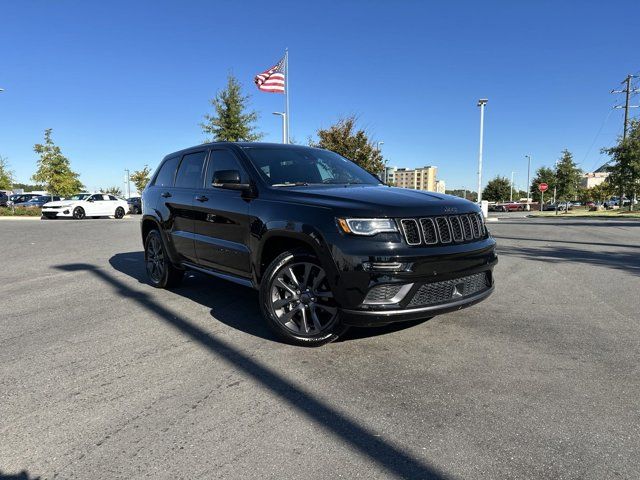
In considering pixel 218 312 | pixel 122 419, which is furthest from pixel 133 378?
pixel 218 312

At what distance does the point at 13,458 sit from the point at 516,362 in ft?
10.8

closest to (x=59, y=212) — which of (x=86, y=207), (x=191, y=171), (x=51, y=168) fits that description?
(x=86, y=207)

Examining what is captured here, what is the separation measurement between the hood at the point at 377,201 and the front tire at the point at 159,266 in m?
2.55

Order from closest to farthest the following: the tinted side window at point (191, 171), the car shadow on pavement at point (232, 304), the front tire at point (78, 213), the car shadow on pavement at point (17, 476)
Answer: the car shadow on pavement at point (17, 476)
the car shadow on pavement at point (232, 304)
the tinted side window at point (191, 171)
the front tire at point (78, 213)

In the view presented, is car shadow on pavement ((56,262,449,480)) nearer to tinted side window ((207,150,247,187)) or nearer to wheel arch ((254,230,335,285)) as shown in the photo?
wheel arch ((254,230,335,285))

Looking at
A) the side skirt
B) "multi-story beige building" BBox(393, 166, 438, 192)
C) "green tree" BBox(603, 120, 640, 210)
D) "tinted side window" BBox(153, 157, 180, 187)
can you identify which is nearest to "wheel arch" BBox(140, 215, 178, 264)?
the side skirt

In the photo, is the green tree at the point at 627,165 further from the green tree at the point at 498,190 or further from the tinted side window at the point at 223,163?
the green tree at the point at 498,190

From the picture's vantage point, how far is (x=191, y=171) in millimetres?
5453

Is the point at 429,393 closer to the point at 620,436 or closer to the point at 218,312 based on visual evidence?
the point at 620,436

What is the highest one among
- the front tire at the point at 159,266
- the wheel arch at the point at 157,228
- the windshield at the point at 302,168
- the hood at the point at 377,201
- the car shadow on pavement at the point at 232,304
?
the windshield at the point at 302,168

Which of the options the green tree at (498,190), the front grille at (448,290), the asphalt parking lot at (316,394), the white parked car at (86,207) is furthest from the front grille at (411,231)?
the green tree at (498,190)

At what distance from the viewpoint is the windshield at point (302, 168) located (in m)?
4.46

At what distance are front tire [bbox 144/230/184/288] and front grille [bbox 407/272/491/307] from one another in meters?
3.55

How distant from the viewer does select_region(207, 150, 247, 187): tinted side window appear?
4595 mm
